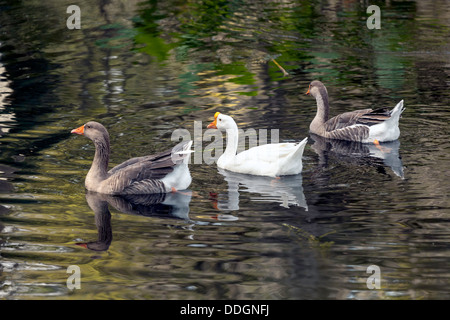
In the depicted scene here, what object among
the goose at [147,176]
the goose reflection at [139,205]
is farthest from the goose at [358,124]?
the goose reflection at [139,205]

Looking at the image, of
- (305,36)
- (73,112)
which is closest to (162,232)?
(73,112)

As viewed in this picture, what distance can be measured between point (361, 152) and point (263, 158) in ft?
8.01

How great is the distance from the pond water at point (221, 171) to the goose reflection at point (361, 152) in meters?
0.05

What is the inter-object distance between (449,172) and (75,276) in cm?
620

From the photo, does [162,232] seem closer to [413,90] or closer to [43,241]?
[43,241]

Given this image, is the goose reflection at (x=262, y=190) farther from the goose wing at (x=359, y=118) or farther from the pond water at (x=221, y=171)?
the goose wing at (x=359, y=118)

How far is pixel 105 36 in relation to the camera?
→ 24.2 metres

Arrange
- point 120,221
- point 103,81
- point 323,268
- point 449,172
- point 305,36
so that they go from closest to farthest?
point 323,268 → point 120,221 → point 449,172 → point 103,81 → point 305,36

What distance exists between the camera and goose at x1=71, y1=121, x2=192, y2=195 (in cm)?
1171

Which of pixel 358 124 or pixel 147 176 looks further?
pixel 358 124

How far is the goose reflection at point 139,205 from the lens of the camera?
10.6 metres

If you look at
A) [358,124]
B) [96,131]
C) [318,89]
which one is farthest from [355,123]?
[96,131]

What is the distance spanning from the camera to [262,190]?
1176 centimetres

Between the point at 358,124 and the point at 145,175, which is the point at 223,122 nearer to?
the point at 145,175
